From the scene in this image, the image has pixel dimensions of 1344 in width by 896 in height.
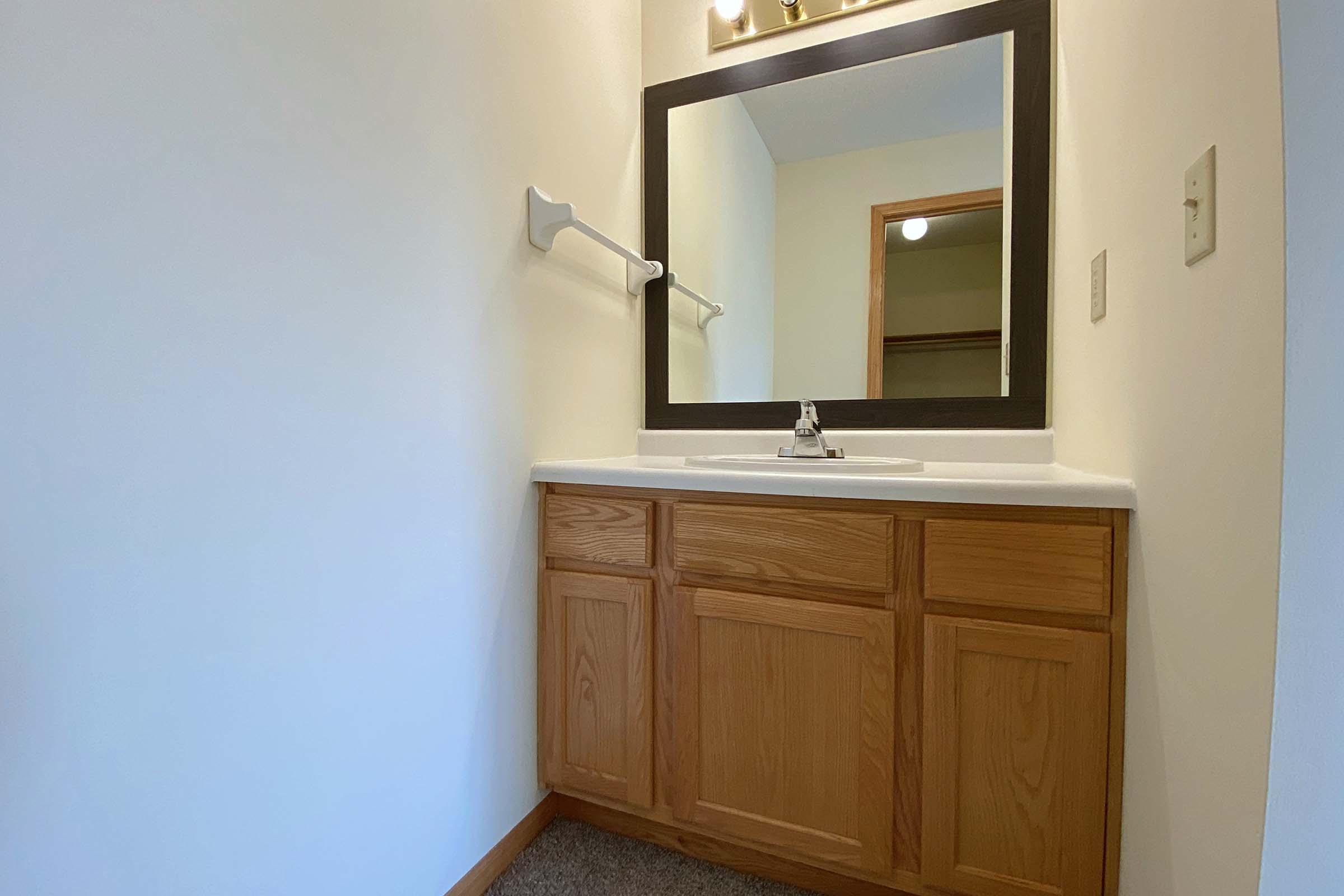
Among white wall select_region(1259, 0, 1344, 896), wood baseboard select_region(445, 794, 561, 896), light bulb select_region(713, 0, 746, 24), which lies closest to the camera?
white wall select_region(1259, 0, 1344, 896)

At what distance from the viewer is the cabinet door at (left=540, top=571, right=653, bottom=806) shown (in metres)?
1.21

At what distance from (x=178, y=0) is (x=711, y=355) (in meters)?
1.30

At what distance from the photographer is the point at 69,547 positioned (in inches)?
23.3

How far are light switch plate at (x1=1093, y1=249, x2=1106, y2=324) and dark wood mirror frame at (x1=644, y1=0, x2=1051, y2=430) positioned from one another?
15.1 inches

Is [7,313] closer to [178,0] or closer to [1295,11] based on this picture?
[178,0]

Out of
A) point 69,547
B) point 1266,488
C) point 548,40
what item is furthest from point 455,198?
point 1266,488

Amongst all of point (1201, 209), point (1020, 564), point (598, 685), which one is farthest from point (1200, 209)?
point (598, 685)

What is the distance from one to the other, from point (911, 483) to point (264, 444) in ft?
A: 3.19

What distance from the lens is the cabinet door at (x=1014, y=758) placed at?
2.96 feet

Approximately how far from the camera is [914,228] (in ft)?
5.03

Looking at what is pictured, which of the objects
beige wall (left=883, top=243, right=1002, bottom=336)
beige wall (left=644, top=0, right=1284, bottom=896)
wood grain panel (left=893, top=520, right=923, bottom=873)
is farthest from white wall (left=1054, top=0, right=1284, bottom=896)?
beige wall (left=883, top=243, right=1002, bottom=336)

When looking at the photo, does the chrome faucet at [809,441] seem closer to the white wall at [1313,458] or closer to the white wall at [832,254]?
the white wall at [832,254]

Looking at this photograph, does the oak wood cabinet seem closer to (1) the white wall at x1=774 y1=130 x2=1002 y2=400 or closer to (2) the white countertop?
(2) the white countertop

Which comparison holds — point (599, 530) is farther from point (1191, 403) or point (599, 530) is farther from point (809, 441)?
point (1191, 403)
